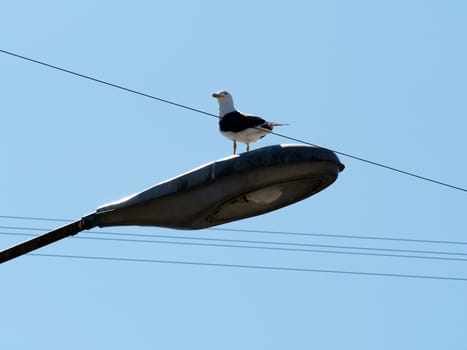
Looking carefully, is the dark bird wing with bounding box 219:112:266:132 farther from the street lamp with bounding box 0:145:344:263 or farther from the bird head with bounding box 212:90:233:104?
the street lamp with bounding box 0:145:344:263

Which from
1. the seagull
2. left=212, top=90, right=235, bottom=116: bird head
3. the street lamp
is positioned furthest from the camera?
left=212, top=90, right=235, bottom=116: bird head

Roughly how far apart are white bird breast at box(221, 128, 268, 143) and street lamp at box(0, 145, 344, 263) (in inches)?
196

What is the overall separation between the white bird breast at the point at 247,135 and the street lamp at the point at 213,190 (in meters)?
4.97

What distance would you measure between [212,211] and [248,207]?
0.44m

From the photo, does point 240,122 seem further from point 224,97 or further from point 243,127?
point 224,97

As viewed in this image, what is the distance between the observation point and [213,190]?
762cm

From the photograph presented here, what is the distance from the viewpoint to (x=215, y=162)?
7.54 meters

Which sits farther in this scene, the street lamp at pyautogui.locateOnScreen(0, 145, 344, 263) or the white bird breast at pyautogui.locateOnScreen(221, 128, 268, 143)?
the white bird breast at pyautogui.locateOnScreen(221, 128, 268, 143)

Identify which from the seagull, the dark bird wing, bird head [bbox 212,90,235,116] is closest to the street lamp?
the seagull

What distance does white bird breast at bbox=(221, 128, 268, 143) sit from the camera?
12.9 metres

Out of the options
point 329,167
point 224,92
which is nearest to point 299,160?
point 329,167

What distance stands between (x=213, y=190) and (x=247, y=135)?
5334 millimetres

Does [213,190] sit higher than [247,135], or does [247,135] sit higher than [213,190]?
[247,135]

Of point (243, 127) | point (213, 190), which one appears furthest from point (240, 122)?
point (213, 190)
